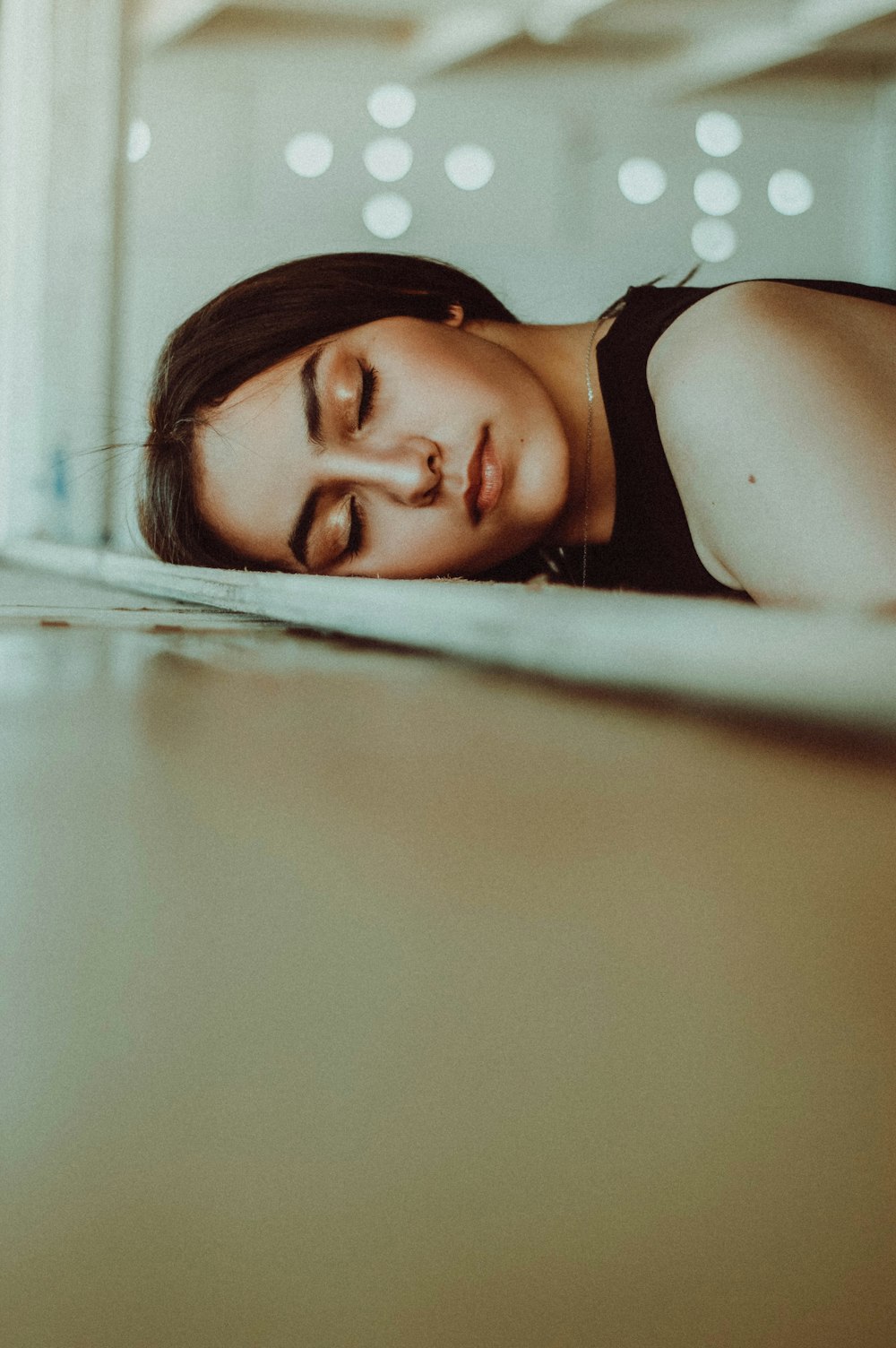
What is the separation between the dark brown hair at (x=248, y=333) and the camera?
108cm

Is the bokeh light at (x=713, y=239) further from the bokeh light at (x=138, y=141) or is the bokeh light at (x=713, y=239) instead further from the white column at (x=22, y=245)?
the white column at (x=22, y=245)

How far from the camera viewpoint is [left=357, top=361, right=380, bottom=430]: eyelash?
956 millimetres

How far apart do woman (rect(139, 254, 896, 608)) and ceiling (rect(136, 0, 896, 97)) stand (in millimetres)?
1103

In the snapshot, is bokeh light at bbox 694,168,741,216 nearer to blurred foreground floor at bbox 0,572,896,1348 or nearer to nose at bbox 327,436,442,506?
nose at bbox 327,436,442,506

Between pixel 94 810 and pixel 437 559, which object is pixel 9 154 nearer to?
pixel 437 559

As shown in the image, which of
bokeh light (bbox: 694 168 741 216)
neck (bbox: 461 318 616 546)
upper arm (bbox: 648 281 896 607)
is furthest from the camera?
bokeh light (bbox: 694 168 741 216)

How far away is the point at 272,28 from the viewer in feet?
6.52

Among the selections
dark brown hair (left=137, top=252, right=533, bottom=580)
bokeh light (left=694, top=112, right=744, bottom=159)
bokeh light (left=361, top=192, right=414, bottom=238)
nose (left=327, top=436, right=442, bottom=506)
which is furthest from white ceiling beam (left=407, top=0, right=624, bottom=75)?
nose (left=327, top=436, right=442, bottom=506)

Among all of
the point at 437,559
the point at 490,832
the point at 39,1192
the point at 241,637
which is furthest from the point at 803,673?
the point at 437,559

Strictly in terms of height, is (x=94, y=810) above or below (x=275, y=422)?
below

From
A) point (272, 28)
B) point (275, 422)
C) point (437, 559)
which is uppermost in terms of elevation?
point (272, 28)

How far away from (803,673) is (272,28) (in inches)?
84.2

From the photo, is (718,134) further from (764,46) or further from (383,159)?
(383,159)

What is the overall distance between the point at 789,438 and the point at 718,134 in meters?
2.14
